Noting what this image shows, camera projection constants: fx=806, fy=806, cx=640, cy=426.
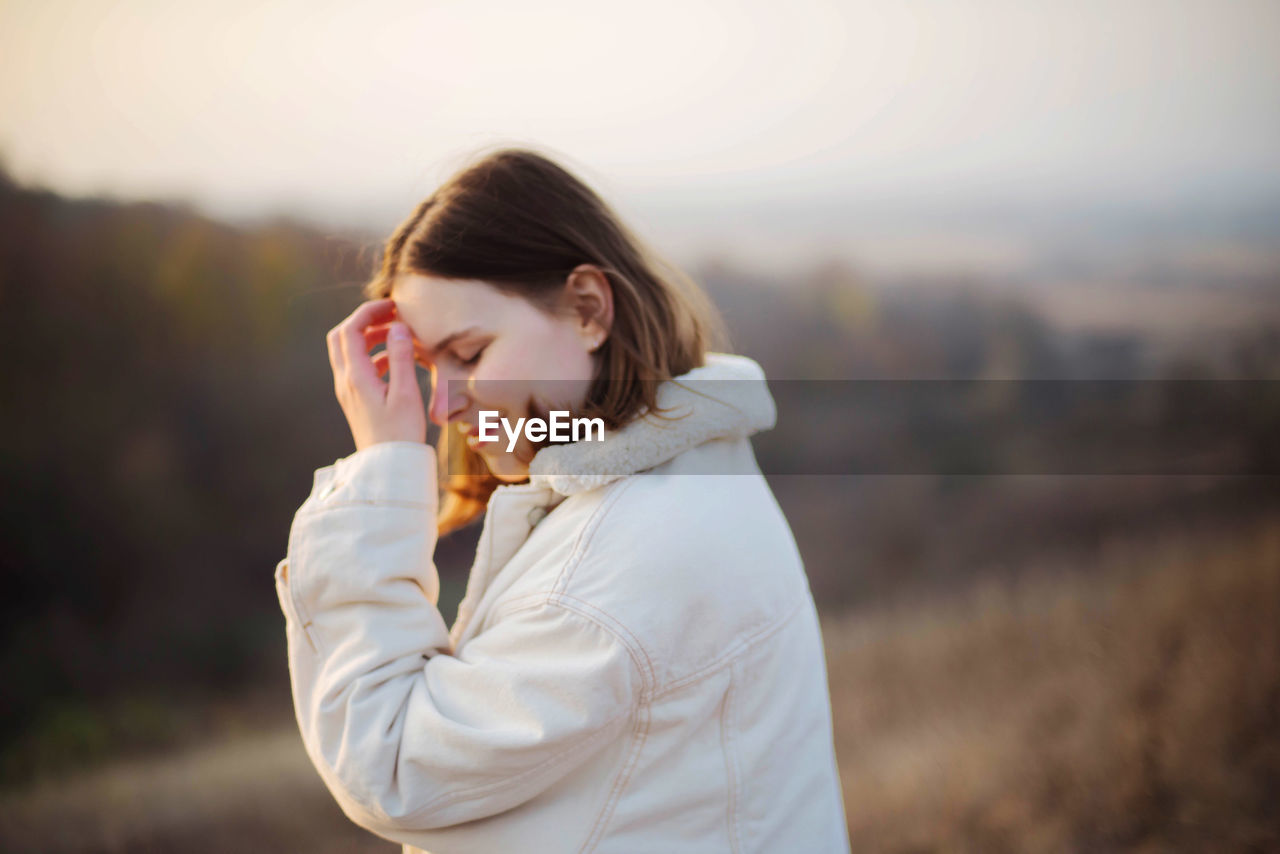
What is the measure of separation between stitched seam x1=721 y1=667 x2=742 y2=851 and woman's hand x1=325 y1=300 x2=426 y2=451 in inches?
16.8

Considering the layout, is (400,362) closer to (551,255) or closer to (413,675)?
(551,255)

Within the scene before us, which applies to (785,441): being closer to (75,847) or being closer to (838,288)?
(838,288)

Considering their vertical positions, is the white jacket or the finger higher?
the finger

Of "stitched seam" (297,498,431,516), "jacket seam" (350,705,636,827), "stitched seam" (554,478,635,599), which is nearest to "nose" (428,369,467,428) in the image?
"stitched seam" (297,498,431,516)

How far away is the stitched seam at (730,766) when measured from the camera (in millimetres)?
776

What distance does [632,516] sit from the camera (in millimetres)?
753

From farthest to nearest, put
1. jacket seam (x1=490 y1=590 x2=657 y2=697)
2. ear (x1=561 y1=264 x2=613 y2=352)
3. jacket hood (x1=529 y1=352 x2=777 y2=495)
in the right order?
ear (x1=561 y1=264 x2=613 y2=352)
jacket hood (x1=529 y1=352 x2=777 y2=495)
jacket seam (x1=490 y1=590 x2=657 y2=697)

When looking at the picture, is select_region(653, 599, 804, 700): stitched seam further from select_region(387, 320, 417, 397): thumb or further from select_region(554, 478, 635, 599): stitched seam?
select_region(387, 320, 417, 397): thumb

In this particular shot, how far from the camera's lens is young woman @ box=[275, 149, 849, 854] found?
2.36ft

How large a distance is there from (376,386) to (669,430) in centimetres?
35

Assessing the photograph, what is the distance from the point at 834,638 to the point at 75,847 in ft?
7.36

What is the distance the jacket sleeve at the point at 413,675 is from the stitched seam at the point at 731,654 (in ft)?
0.12

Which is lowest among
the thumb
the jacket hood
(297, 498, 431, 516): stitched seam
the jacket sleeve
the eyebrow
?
the jacket sleeve

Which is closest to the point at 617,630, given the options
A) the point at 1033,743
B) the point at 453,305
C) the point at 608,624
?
the point at 608,624
